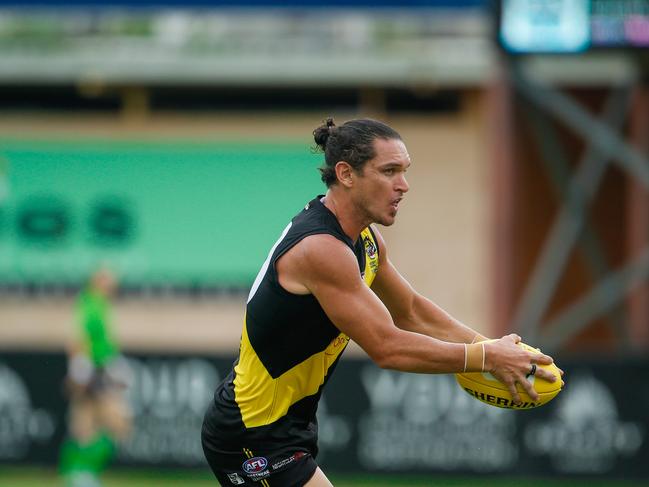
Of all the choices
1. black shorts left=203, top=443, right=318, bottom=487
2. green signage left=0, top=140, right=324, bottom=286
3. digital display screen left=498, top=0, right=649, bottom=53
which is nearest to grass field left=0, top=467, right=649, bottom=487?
digital display screen left=498, top=0, right=649, bottom=53

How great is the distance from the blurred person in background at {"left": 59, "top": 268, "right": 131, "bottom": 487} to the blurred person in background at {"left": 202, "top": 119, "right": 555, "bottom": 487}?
8281mm

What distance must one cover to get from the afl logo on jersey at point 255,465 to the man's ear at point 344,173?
121cm

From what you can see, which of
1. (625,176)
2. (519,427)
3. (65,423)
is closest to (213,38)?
(625,176)

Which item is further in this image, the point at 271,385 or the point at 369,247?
the point at 369,247

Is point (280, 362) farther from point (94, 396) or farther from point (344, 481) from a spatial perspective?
point (94, 396)

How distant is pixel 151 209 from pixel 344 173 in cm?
1559

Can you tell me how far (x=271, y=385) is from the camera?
20.1 feet

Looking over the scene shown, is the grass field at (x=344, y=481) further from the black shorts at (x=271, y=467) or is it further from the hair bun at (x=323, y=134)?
the hair bun at (x=323, y=134)

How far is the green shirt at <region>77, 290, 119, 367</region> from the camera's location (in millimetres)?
14805

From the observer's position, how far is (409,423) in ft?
47.2

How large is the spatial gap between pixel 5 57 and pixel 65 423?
302 inches

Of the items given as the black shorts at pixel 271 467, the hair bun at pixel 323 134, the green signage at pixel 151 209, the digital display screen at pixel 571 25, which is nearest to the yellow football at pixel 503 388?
the black shorts at pixel 271 467

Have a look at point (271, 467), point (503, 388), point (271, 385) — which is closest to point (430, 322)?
point (503, 388)

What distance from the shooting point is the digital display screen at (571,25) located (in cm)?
1394
